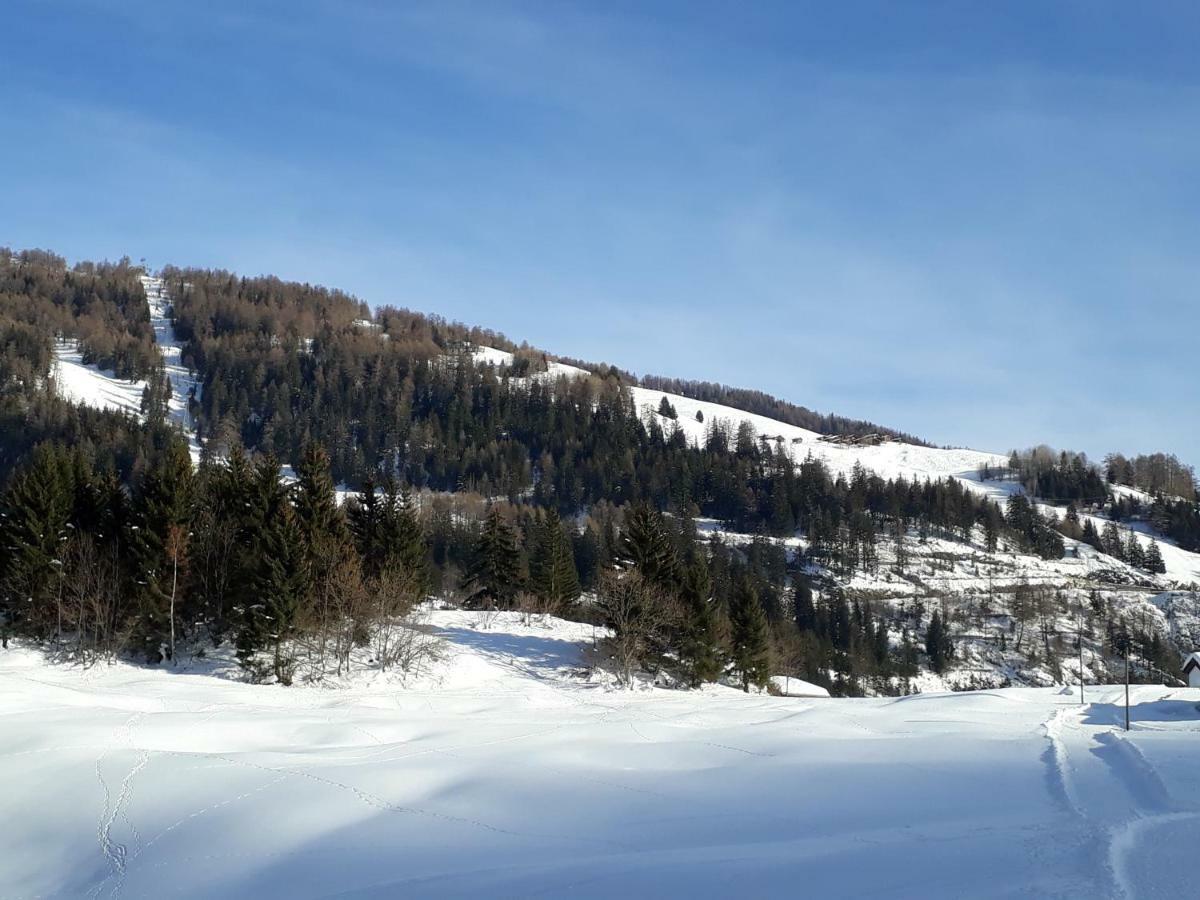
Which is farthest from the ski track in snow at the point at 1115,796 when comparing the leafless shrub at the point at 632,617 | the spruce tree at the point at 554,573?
the spruce tree at the point at 554,573

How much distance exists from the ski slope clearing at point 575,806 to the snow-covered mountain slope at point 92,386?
15325cm

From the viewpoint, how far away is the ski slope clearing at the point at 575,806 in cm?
1230

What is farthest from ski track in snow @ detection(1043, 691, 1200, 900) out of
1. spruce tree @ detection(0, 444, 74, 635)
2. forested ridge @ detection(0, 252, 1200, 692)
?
spruce tree @ detection(0, 444, 74, 635)

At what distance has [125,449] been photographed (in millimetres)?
131000

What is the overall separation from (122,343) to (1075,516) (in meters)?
217

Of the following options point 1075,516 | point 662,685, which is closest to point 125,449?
point 662,685

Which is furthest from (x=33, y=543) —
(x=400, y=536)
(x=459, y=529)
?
(x=459, y=529)

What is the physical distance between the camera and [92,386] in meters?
176

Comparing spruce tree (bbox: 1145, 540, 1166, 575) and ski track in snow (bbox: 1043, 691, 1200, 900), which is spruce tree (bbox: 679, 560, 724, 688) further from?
spruce tree (bbox: 1145, 540, 1166, 575)

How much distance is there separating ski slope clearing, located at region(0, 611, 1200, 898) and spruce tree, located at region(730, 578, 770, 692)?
865 inches

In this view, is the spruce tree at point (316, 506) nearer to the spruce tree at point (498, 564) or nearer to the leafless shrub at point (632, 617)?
the spruce tree at point (498, 564)

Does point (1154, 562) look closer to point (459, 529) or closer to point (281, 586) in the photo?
point (459, 529)

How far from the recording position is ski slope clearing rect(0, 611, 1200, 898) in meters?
12.3

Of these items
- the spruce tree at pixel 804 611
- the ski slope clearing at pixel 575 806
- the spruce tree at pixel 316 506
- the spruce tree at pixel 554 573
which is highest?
the spruce tree at pixel 316 506
